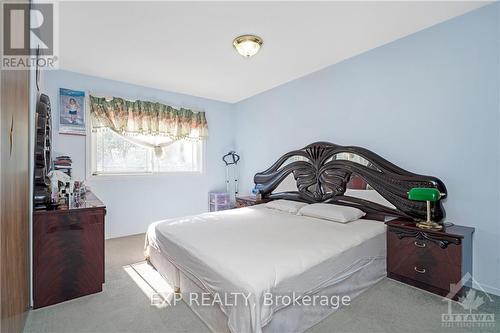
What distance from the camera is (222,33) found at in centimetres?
261

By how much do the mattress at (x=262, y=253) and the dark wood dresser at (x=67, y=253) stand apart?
1.90 feet

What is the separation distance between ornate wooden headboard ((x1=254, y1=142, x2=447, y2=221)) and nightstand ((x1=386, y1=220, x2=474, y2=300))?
0.31 metres

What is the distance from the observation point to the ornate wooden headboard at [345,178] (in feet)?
8.42

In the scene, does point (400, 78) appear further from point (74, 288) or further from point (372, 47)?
point (74, 288)

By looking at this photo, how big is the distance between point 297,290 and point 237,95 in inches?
159

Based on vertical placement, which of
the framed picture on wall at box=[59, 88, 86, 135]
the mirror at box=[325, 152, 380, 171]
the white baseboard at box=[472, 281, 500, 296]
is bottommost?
the white baseboard at box=[472, 281, 500, 296]

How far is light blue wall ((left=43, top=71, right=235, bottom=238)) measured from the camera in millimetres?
3645

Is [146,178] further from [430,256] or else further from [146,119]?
[430,256]

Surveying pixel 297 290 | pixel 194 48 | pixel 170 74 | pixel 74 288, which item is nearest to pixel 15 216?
pixel 74 288

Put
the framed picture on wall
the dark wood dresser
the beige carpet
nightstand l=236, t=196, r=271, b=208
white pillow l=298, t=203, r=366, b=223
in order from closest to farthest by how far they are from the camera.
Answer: the beige carpet < the dark wood dresser < white pillow l=298, t=203, r=366, b=223 < the framed picture on wall < nightstand l=236, t=196, r=271, b=208

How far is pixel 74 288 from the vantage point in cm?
213

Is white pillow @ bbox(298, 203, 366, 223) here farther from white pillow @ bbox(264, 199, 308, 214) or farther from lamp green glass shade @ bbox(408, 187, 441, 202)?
lamp green glass shade @ bbox(408, 187, 441, 202)
